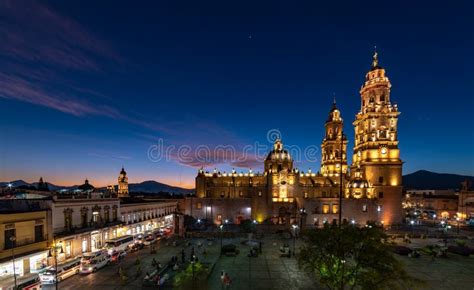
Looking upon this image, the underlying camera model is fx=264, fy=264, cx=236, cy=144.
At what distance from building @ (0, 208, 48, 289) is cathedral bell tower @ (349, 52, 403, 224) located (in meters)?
67.0

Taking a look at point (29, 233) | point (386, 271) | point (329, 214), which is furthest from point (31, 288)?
point (329, 214)

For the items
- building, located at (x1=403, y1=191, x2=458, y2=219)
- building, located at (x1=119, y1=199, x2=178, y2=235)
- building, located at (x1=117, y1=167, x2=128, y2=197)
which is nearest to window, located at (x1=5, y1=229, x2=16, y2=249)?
building, located at (x1=119, y1=199, x2=178, y2=235)

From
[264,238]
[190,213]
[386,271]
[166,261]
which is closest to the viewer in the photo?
[386,271]

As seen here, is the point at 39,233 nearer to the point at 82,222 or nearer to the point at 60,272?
the point at 60,272

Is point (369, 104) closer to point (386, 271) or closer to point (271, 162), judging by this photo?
point (271, 162)

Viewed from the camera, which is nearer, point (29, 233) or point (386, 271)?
point (386, 271)

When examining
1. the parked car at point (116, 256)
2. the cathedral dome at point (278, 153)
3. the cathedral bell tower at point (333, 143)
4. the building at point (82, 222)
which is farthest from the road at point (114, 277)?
the cathedral bell tower at point (333, 143)

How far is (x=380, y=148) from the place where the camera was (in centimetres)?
6856

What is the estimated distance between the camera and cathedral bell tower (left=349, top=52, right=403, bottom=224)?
6650 centimetres

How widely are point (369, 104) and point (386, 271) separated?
6655cm

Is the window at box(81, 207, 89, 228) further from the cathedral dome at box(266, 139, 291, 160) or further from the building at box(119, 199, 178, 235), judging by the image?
the cathedral dome at box(266, 139, 291, 160)

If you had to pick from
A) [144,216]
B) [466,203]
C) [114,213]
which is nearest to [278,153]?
[144,216]

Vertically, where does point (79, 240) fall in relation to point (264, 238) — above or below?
above

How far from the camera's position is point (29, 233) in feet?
91.7
